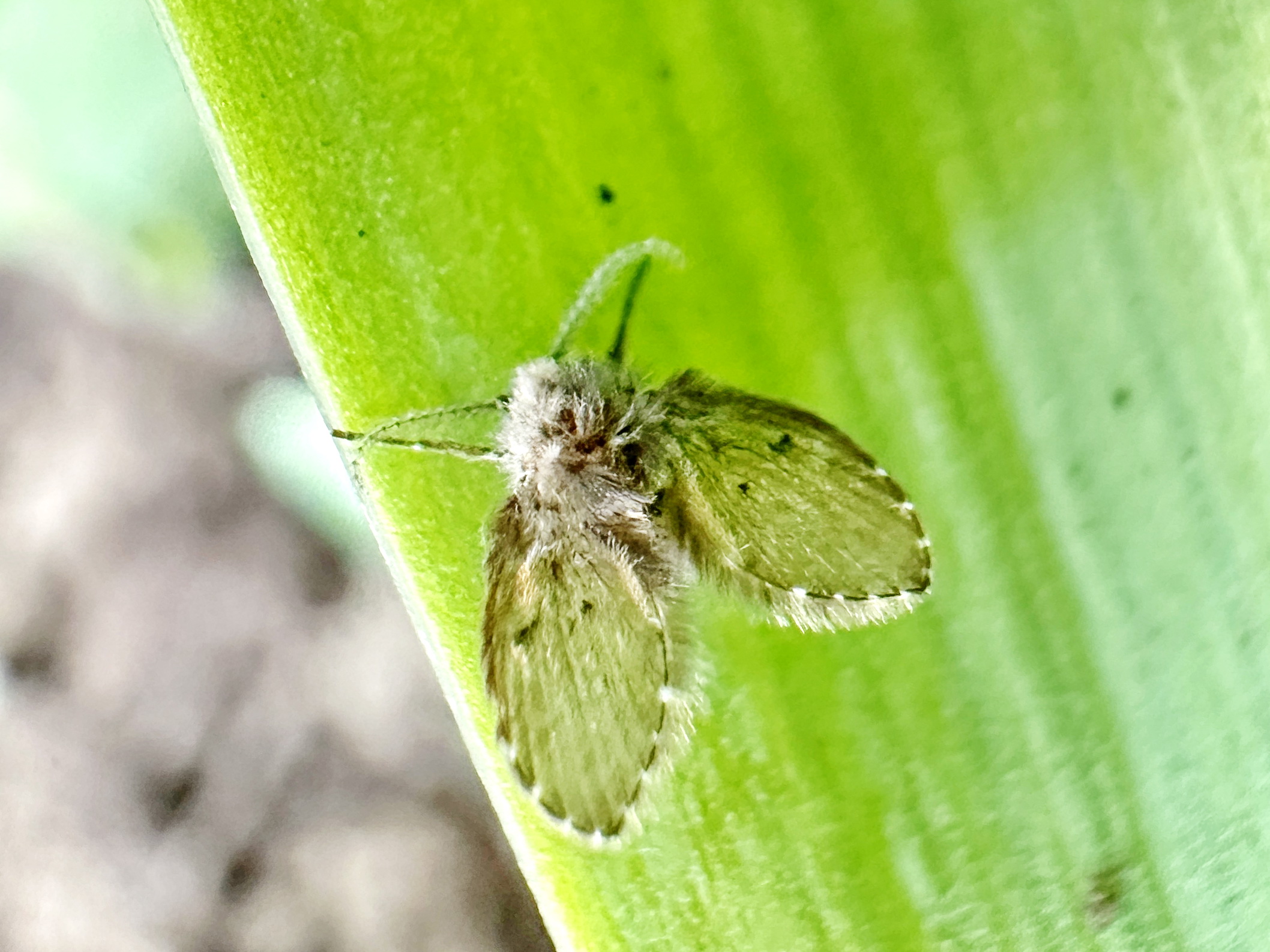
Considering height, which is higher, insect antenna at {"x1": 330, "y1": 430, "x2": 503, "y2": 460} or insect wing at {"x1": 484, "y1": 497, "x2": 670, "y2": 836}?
insect antenna at {"x1": 330, "y1": 430, "x2": 503, "y2": 460}

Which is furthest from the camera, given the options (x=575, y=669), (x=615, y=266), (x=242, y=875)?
(x=242, y=875)

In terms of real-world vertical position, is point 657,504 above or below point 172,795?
above

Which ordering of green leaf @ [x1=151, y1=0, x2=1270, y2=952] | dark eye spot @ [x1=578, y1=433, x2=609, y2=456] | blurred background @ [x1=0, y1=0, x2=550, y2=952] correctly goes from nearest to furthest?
green leaf @ [x1=151, y1=0, x2=1270, y2=952]
dark eye spot @ [x1=578, y1=433, x2=609, y2=456]
blurred background @ [x1=0, y1=0, x2=550, y2=952]

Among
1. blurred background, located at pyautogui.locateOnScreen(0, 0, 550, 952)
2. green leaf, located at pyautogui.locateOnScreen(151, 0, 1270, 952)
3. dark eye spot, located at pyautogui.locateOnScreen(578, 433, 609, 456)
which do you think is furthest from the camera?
blurred background, located at pyautogui.locateOnScreen(0, 0, 550, 952)

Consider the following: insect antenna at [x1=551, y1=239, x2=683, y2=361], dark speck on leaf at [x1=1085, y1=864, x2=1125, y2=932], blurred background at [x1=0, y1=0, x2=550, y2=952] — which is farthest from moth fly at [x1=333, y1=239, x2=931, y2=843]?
blurred background at [x1=0, y1=0, x2=550, y2=952]

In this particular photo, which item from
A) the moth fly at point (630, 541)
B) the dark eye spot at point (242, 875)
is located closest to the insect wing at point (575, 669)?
the moth fly at point (630, 541)

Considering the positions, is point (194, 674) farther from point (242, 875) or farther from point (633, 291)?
point (633, 291)

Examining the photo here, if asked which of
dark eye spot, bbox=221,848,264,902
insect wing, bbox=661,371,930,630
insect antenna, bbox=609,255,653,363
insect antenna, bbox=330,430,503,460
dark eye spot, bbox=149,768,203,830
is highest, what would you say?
insect antenna, bbox=609,255,653,363

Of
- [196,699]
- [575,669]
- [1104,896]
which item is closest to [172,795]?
[196,699]

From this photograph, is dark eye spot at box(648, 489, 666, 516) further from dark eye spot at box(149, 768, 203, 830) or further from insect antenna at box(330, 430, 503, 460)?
dark eye spot at box(149, 768, 203, 830)
